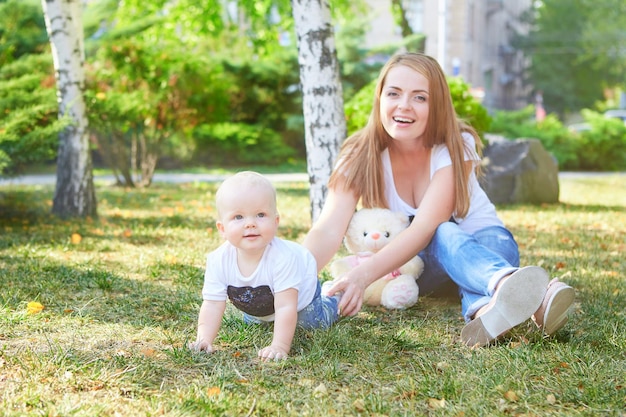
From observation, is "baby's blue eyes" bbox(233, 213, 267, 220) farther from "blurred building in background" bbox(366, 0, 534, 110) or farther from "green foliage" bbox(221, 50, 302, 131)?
"blurred building in background" bbox(366, 0, 534, 110)

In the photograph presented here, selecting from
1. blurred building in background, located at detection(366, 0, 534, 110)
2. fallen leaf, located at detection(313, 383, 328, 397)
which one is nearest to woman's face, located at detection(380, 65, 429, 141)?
fallen leaf, located at detection(313, 383, 328, 397)

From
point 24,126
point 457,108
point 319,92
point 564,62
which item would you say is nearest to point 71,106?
point 24,126

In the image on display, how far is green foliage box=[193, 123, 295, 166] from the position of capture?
691 inches

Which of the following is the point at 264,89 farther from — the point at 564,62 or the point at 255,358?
the point at 564,62

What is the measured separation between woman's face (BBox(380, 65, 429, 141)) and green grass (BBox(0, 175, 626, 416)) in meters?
0.93

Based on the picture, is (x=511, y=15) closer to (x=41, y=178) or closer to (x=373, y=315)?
(x=41, y=178)

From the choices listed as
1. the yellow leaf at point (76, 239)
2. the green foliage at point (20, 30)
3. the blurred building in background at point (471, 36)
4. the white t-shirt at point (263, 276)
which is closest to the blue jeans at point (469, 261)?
the white t-shirt at point (263, 276)

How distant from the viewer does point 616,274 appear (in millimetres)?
4844

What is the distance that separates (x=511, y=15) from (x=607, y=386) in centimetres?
4965

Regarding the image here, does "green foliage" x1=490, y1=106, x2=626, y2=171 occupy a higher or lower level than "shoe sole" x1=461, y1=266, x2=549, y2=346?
lower

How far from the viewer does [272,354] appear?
2914 mm

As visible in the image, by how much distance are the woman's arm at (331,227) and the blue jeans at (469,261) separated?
452 millimetres

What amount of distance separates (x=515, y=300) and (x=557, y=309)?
0.61 ft

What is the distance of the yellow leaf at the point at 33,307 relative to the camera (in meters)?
3.61
